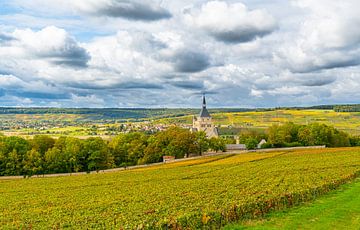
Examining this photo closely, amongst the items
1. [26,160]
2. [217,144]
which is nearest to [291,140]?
[217,144]

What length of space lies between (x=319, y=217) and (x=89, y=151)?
78.0 meters

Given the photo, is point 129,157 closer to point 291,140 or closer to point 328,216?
point 291,140

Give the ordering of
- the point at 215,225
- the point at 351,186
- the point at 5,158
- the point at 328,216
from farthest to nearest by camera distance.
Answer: the point at 5,158, the point at 351,186, the point at 328,216, the point at 215,225

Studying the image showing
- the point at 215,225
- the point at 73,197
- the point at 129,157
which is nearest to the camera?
the point at 215,225

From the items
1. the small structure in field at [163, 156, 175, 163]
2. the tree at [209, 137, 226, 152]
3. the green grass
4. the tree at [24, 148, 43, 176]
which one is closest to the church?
the tree at [209, 137, 226, 152]

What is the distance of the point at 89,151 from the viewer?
308 feet

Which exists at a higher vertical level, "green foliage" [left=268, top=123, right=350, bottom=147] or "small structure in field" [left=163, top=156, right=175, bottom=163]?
"green foliage" [left=268, top=123, right=350, bottom=147]

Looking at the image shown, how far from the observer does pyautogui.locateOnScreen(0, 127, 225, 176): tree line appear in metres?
87.7

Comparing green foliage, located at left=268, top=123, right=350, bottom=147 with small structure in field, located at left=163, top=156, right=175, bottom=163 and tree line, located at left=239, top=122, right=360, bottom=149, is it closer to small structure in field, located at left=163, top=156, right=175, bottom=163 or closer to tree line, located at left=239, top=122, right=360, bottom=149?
tree line, located at left=239, top=122, right=360, bottom=149

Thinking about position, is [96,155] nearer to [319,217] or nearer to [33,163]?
[33,163]

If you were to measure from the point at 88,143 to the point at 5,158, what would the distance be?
19.9m

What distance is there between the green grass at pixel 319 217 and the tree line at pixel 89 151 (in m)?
73.0

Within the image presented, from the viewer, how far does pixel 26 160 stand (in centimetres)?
8838

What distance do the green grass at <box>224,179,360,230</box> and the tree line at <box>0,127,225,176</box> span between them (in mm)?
73047
